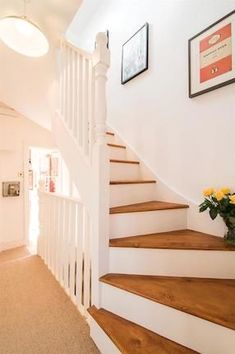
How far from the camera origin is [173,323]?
1.10 metres

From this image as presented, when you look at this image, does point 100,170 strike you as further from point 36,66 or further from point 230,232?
point 36,66

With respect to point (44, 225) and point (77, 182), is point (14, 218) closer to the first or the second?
point (44, 225)

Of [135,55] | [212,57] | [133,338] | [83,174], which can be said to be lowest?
[133,338]

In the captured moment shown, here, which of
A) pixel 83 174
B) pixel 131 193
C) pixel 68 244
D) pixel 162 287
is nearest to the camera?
pixel 162 287

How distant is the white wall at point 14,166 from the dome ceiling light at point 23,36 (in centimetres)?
199

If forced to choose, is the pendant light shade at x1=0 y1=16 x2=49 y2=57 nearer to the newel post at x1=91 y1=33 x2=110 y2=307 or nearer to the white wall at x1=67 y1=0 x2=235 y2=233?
the newel post at x1=91 y1=33 x2=110 y2=307

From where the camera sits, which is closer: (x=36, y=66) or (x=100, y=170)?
(x=100, y=170)

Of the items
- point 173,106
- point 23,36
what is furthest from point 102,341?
point 23,36

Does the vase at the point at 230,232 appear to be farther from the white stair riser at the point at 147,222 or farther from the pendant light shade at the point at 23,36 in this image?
the pendant light shade at the point at 23,36

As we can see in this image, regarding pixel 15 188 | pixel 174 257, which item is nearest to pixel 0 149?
pixel 15 188

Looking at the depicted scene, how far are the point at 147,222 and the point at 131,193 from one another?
35 centimetres

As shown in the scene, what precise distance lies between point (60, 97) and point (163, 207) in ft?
4.80

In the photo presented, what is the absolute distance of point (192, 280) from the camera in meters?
1.32

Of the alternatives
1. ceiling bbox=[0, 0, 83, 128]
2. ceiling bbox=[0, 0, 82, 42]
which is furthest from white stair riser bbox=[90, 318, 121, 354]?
ceiling bbox=[0, 0, 82, 42]
